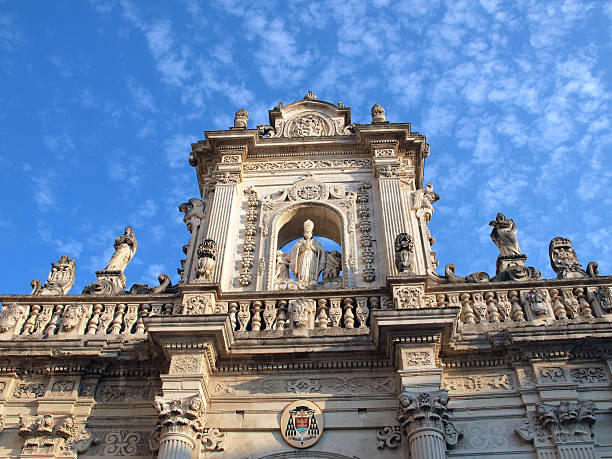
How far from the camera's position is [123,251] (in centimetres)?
1331

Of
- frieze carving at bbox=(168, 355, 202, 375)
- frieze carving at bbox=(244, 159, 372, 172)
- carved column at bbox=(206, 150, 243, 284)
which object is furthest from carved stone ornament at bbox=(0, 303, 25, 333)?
frieze carving at bbox=(244, 159, 372, 172)

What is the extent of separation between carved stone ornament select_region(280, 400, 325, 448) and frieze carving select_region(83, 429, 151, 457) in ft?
6.86

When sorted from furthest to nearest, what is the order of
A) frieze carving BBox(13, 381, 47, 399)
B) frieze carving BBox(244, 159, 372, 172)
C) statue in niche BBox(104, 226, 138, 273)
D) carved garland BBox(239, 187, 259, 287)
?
frieze carving BBox(244, 159, 372, 172) → statue in niche BBox(104, 226, 138, 273) → carved garland BBox(239, 187, 259, 287) → frieze carving BBox(13, 381, 47, 399)

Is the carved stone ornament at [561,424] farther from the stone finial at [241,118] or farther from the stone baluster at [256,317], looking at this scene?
the stone finial at [241,118]

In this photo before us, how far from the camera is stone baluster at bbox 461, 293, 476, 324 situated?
11.0 metres

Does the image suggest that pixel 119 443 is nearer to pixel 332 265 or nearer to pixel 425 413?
pixel 425 413

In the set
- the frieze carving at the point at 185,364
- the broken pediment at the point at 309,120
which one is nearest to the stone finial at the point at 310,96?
the broken pediment at the point at 309,120

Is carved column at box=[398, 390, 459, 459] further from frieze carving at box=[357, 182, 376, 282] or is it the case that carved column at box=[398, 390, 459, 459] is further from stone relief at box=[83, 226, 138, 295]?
stone relief at box=[83, 226, 138, 295]

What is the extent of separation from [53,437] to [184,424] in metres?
2.18

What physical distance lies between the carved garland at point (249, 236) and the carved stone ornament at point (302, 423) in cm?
330

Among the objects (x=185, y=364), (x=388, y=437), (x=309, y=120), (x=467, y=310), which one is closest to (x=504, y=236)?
(x=467, y=310)

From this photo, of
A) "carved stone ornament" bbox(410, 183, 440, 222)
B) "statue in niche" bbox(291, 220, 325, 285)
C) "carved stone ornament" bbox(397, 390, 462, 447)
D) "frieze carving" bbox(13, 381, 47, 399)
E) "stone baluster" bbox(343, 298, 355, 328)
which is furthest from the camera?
"carved stone ornament" bbox(410, 183, 440, 222)

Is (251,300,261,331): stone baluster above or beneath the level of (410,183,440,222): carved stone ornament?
beneath

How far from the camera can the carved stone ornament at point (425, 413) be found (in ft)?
29.4
